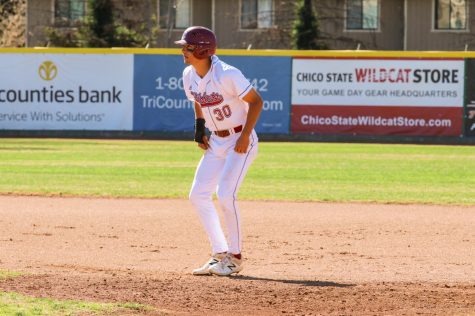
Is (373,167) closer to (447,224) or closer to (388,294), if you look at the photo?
(447,224)

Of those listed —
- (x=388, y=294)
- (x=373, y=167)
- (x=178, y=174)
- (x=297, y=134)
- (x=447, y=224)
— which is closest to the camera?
(x=388, y=294)

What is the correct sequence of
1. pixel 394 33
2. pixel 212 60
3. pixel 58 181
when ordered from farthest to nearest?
pixel 394 33 → pixel 58 181 → pixel 212 60

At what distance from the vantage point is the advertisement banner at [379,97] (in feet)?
92.4

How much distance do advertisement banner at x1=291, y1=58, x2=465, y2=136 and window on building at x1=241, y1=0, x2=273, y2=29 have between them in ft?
47.0

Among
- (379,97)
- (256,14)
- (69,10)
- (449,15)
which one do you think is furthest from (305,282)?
(69,10)

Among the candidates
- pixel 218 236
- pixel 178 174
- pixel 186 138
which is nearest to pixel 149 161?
pixel 178 174

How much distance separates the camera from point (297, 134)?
1131 inches

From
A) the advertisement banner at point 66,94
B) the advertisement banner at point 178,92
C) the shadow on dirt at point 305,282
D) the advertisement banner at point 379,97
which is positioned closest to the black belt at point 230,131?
the shadow on dirt at point 305,282

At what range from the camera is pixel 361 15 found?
42.7 metres

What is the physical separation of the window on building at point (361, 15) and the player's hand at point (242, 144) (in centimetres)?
3516

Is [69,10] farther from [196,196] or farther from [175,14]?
[196,196]

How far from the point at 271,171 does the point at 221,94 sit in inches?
447

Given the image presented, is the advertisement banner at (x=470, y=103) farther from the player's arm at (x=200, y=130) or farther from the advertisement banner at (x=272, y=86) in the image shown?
the player's arm at (x=200, y=130)

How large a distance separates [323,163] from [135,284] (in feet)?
45.1
